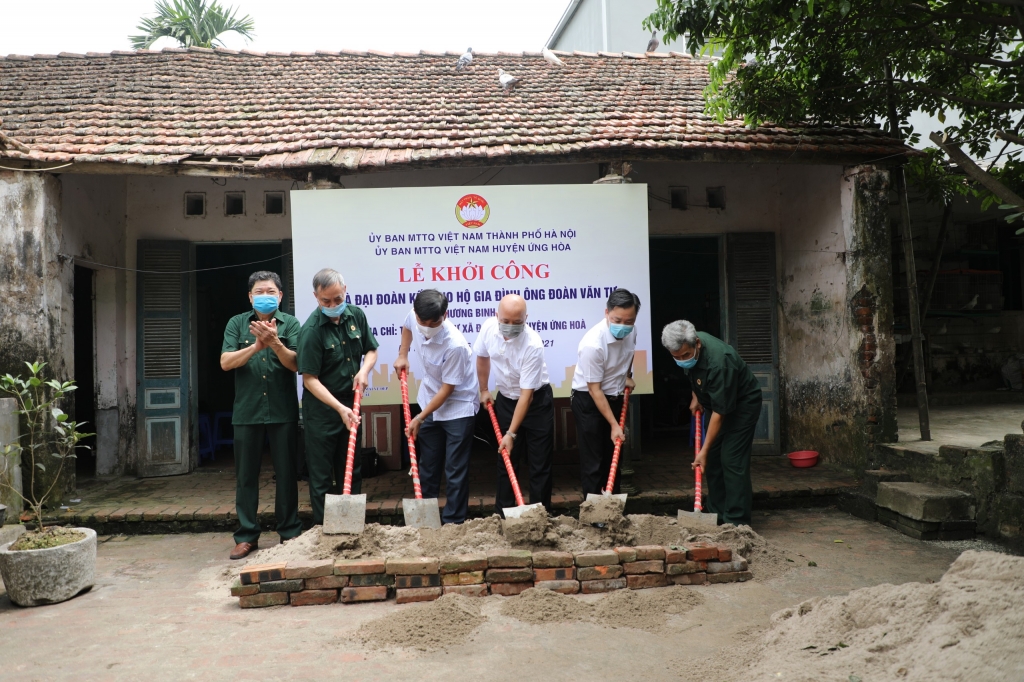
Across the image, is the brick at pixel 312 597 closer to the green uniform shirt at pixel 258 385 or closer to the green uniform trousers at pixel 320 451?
the green uniform trousers at pixel 320 451

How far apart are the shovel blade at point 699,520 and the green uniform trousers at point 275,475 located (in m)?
2.57

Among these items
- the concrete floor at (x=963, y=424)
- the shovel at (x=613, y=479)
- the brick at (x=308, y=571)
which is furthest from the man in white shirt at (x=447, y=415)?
the concrete floor at (x=963, y=424)

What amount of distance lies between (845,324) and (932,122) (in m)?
4.22

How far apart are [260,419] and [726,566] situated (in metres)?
3.11

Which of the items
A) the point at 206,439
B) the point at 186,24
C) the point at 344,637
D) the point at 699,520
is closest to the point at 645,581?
the point at 699,520

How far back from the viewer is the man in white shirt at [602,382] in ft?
17.2

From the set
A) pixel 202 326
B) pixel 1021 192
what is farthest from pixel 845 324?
pixel 202 326

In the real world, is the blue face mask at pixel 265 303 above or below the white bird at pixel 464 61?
below

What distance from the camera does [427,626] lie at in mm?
3689

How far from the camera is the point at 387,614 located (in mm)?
3896

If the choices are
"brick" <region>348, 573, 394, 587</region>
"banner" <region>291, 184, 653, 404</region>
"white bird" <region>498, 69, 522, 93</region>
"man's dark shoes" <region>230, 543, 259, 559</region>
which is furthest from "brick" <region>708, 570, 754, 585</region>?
A: "white bird" <region>498, 69, 522, 93</region>

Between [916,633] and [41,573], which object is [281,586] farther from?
[916,633]

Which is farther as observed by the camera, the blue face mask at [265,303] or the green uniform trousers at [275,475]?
the green uniform trousers at [275,475]

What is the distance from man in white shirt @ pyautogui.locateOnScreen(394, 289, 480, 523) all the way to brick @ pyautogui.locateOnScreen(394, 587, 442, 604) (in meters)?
1.04
